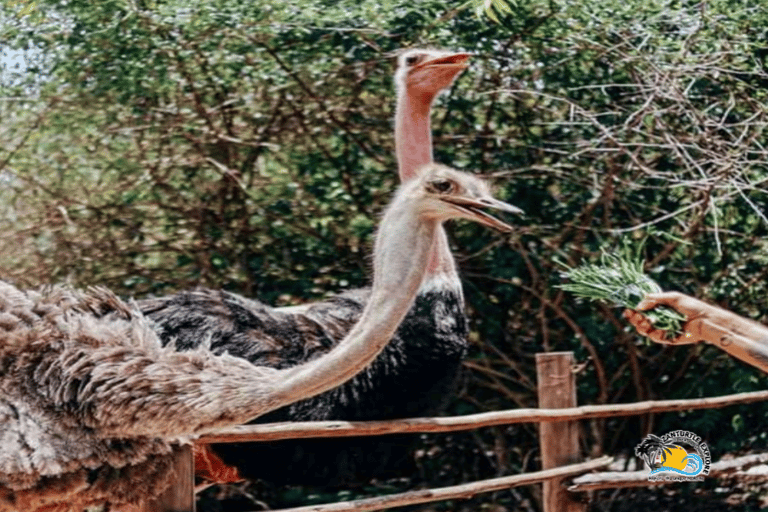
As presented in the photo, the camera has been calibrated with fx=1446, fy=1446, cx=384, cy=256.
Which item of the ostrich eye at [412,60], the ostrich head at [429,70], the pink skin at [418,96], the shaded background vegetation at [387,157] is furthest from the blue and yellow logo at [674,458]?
the ostrich eye at [412,60]

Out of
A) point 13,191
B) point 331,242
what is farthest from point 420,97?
point 13,191

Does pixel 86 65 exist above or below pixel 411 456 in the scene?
above

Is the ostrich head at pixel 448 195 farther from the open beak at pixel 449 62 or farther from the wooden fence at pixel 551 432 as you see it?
the open beak at pixel 449 62

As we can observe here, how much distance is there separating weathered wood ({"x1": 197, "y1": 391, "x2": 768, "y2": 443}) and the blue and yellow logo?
15 centimetres

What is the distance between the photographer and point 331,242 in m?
5.23

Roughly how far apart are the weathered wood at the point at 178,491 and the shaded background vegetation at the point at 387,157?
196 centimetres

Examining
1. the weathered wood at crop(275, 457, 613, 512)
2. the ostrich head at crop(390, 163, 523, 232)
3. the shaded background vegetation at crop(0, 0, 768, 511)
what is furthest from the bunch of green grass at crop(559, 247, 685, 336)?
the shaded background vegetation at crop(0, 0, 768, 511)

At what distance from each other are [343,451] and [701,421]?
1.85 meters

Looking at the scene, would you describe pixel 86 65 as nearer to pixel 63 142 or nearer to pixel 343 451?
pixel 63 142

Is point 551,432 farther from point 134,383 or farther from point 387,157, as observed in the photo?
point 134,383

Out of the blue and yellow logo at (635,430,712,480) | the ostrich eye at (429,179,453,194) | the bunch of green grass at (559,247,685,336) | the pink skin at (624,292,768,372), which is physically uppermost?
the pink skin at (624,292,768,372)

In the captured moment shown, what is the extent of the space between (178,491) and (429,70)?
2.01m

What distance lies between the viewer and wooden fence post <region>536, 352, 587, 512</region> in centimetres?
432

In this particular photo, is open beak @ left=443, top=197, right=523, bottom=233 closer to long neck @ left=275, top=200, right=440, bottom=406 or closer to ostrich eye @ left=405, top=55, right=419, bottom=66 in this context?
long neck @ left=275, top=200, right=440, bottom=406
